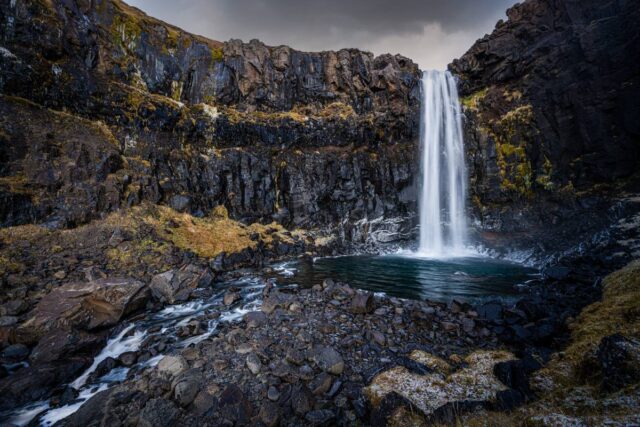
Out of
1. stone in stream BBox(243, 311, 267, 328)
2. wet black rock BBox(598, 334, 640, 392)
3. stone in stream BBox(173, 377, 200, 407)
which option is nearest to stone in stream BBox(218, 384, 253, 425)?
stone in stream BBox(173, 377, 200, 407)

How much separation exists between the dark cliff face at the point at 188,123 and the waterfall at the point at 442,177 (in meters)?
1.89

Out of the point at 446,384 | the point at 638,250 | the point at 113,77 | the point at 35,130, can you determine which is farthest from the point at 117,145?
the point at 638,250

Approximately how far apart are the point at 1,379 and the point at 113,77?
26.9m

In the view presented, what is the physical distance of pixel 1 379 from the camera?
6.28 m

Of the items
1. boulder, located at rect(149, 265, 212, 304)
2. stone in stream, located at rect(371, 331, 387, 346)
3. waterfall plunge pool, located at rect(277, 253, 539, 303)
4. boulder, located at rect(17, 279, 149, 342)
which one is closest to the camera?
stone in stream, located at rect(371, 331, 387, 346)

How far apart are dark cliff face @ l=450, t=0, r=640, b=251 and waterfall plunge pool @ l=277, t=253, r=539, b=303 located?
359 inches

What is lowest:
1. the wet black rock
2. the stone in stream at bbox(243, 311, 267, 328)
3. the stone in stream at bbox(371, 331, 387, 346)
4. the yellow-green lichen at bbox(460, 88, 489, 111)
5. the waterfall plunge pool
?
the waterfall plunge pool

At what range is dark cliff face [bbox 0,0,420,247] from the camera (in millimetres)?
17734

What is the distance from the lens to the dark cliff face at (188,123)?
17734mm

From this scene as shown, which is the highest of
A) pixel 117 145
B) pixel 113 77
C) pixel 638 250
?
pixel 113 77

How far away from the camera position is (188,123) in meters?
26.5

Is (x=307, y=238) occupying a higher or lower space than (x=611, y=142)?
lower

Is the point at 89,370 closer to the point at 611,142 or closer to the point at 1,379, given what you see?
the point at 1,379

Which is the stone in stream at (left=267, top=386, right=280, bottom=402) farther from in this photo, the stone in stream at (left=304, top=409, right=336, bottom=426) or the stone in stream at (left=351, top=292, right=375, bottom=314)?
the stone in stream at (left=351, top=292, right=375, bottom=314)
